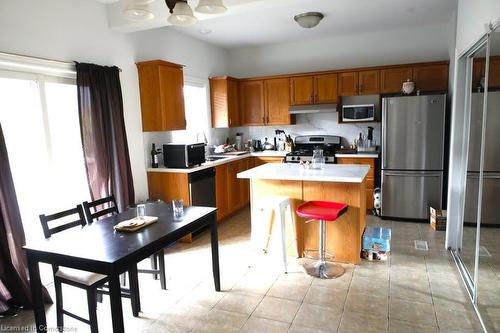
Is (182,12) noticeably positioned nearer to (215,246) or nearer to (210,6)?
(210,6)

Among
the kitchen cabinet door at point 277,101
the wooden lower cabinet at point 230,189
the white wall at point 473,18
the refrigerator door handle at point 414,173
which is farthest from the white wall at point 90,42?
the white wall at point 473,18

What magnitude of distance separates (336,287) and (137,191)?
8.25 ft

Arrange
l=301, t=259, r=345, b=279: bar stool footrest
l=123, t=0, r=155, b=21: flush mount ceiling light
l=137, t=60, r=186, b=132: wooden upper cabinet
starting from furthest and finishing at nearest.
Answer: l=137, t=60, r=186, b=132: wooden upper cabinet < l=301, t=259, r=345, b=279: bar stool footrest < l=123, t=0, r=155, b=21: flush mount ceiling light

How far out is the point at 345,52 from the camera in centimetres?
556

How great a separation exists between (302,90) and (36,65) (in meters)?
3.80

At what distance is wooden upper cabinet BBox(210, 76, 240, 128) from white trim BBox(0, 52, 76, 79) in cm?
257

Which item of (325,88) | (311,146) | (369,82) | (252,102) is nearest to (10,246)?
(252,102)

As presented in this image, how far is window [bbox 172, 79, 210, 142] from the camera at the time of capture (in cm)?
516

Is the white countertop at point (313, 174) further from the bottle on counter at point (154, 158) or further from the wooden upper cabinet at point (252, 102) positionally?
the wooden upper cabinet at point (252, 102)

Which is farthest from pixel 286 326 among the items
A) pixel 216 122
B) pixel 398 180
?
pixel 216 122

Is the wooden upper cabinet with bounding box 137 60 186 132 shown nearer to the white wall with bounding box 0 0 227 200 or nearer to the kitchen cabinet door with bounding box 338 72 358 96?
the white wall with bounding box 0 0 227 200

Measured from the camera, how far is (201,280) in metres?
3.13

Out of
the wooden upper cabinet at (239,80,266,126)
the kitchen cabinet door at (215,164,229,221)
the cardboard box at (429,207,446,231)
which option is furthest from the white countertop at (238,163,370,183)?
the wooden upper cabinet at (239,80,266,126)

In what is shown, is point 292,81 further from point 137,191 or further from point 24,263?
point 24,263
